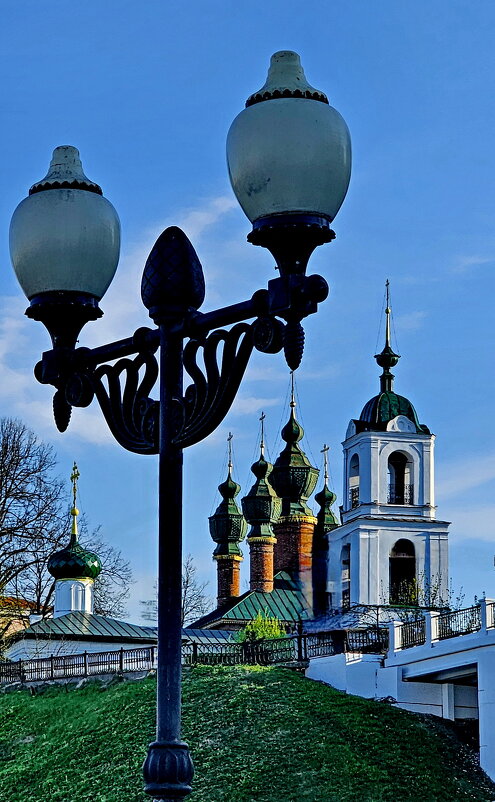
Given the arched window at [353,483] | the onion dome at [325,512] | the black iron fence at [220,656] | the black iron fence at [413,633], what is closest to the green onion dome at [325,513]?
the onion dome at [325,512]

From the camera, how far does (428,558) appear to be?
→ 178 ft

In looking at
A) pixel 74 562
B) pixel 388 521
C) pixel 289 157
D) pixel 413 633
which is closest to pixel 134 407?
pixel 289 157

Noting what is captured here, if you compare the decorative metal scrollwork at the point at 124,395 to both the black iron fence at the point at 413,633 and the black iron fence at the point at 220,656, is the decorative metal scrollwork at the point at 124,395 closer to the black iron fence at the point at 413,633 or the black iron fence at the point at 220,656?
the black iron fence at the point at 413,633

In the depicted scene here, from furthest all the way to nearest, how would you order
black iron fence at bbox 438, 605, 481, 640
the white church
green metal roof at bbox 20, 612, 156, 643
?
green metal roof at bbox 20, 612, 156, 643, the white church, black iron fence at bbox 438, 605, 481, 640

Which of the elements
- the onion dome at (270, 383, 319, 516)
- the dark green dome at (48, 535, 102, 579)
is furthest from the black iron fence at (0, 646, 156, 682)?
the onion dome at (270, 383, 319, 516)

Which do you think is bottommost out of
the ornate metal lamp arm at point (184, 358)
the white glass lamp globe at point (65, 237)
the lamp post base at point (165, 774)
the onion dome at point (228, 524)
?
the lamp post base at point (165, 774)

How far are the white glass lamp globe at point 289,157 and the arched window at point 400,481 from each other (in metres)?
48.4

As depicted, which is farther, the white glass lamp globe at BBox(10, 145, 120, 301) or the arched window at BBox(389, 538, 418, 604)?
the arched window at BBox(389, 538, 418, 604)

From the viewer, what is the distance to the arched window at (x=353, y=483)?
178 ft

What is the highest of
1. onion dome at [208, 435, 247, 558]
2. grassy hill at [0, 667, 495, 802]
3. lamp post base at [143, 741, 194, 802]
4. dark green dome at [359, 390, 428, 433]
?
dark green dome at [359, 390, 428, 433]

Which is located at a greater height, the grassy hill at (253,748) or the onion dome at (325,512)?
the onion dome at (325,512)

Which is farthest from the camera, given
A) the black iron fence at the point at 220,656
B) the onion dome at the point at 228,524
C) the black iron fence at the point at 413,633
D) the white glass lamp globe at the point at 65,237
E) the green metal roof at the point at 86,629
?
the onion dome at the point at 228,524

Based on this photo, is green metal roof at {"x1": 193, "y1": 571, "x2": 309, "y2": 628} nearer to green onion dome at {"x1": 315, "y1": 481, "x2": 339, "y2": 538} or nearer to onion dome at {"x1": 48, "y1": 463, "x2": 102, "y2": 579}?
green onion dome at {"x1": 315, "y1": 481, "x2": 339, "y2": 538}

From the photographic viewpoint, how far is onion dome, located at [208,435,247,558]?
6831 cm
